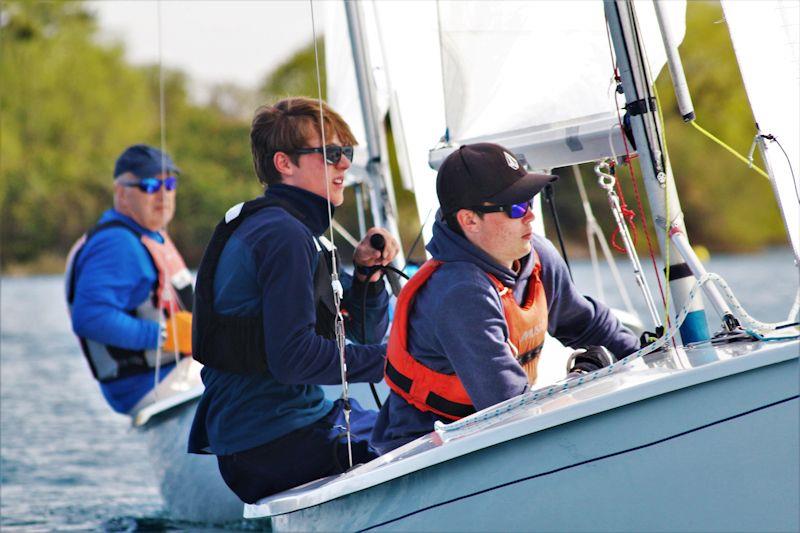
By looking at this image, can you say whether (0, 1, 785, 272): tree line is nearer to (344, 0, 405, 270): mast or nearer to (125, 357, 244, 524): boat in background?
(344, 0, 405, 270): mast

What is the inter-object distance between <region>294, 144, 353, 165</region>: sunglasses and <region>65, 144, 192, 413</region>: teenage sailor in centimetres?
198

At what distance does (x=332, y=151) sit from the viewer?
285 centimetres

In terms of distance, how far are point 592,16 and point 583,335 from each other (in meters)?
0.90

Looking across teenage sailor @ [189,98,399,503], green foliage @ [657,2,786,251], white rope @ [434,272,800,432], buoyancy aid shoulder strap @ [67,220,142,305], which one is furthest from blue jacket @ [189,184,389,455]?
green foliage @ [657,2,786,251]

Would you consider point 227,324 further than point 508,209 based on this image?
Yes

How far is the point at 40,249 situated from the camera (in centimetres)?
2600

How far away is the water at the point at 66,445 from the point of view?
15.9 ft

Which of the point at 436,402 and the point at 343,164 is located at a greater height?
the point at 343,164

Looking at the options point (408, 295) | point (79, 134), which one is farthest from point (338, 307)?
point (79, 134)

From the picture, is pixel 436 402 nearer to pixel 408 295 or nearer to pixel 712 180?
pixel 408 295

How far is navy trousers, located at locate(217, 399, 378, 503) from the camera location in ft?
A: 8.88

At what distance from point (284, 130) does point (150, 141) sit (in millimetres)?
30367

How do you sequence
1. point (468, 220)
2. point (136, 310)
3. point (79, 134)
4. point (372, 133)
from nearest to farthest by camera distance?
point (468, 220) → point (372, 133) → point (136, 310) → point (79, 134)

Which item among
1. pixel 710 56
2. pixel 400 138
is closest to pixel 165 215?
pixel 400 138
